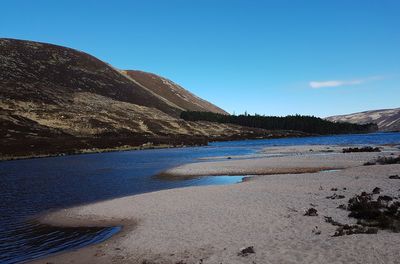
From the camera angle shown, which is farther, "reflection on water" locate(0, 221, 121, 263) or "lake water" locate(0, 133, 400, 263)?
"lake water" locate(0, 133, 400, 263)

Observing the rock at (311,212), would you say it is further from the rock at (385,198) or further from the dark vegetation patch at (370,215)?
the rock at (385,198)

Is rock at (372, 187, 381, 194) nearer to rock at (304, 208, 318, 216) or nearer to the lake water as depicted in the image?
rock at (304, 208, 318, 216)

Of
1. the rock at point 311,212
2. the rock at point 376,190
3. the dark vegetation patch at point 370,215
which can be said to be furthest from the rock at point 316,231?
the rock at point 376,190

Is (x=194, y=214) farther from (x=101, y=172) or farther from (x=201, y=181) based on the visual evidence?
(x=101, y=172)

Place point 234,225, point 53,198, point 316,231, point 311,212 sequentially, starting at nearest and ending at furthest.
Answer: point 316,231
point 234,225
point 311,212
point 53,198

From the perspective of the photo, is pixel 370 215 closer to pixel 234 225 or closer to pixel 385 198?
pixel 385 198

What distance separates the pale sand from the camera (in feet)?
48.2

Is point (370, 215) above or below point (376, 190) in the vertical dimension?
below

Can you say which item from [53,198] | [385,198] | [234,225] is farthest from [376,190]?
[53,198]

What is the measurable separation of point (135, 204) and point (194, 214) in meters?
6.42

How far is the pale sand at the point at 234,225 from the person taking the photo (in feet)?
48.2

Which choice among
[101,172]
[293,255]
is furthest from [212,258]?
[101,172]

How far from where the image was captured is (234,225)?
19.7 meters

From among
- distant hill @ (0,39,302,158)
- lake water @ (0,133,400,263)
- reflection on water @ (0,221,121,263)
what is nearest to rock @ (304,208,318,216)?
reflection on water @ (0,221,121,263)
